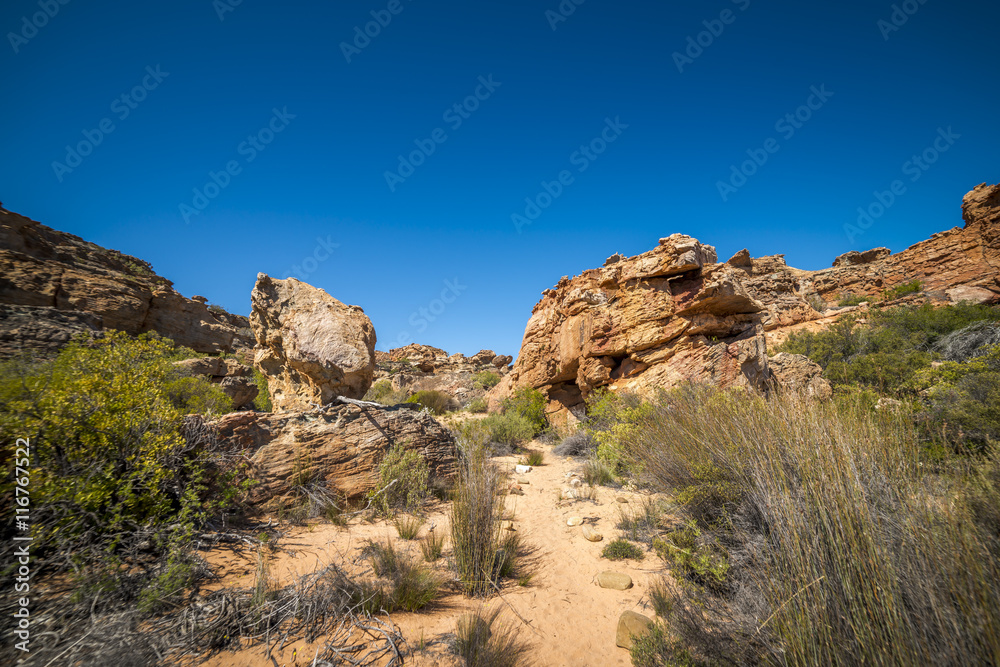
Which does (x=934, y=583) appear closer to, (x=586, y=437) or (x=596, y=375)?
(x=586, y=437)

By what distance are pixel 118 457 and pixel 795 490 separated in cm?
550

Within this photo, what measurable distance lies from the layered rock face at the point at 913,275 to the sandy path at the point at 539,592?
16897 millimetres

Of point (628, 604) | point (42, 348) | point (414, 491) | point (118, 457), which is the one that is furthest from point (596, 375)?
point (42, 348)

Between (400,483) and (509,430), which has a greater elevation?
(509,430)

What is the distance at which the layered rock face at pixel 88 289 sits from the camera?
1193 cm

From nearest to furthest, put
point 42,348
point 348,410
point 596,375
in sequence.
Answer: point 42,348, point 348,410, point 596,375

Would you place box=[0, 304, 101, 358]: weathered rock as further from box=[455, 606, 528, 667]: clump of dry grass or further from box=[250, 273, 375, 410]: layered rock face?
box=[455, 606, 528, 667]: clump of dry grass

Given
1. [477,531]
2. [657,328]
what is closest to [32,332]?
[477,531]

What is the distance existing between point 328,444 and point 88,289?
57.7 ft

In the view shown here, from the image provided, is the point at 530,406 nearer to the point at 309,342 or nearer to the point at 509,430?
the point at 509,430

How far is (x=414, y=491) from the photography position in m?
4.76

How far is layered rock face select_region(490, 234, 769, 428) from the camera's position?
8.69m

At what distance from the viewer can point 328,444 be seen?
486 cm
